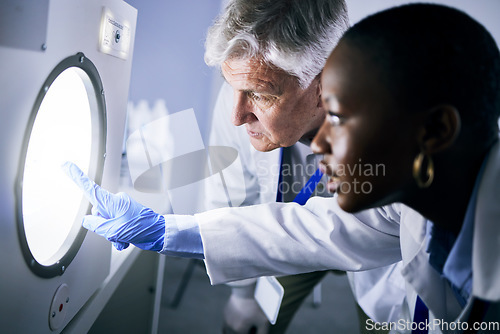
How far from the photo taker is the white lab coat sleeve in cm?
104

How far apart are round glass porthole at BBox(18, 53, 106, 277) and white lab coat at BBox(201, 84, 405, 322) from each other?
48 centimetres

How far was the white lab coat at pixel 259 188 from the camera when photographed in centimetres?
135

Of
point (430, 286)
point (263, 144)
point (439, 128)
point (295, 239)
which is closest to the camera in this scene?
point (439, 128)

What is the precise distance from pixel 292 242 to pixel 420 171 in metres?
0.49

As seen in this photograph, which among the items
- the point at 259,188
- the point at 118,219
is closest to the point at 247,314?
the point at 259,188

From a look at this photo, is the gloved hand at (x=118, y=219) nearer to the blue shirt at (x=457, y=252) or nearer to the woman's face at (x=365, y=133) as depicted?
the woman's face at (x=365, y=133)

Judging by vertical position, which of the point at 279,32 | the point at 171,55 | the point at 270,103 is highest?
the point at 171,55

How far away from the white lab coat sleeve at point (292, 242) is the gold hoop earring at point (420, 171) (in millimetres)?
414

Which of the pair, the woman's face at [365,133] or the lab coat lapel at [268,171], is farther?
the lab coat lapel at [268,171]

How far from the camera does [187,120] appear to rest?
9.90 feet

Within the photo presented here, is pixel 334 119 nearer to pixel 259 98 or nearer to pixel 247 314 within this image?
pixel 259 98

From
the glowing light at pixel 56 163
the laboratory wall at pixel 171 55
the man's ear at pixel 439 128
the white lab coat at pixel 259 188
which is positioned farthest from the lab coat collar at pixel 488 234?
the laboratory wall at pixel 171 55

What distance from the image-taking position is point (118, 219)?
3.11 ft

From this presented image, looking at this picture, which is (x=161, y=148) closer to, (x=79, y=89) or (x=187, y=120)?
(x=187, y=120)
